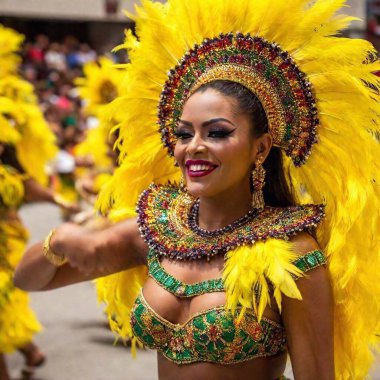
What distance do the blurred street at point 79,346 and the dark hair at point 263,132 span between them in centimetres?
197

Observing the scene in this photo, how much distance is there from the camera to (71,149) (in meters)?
11.6

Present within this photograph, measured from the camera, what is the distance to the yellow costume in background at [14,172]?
4484mm

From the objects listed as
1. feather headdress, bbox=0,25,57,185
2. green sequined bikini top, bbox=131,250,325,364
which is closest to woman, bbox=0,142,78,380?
feather headdress, bbox=0,25,57,185

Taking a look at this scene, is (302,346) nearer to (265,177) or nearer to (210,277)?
(210,277)

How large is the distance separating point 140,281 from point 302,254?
0.77 meters

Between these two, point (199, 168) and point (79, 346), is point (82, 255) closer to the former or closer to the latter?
point (199, 168)

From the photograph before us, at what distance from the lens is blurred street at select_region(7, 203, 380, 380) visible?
16.7 ft

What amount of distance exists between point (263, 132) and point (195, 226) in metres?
0.38

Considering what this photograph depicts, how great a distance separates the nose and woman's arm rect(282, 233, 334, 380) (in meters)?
0.47

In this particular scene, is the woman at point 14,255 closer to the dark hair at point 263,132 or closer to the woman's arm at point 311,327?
the dark hair at point 263,132

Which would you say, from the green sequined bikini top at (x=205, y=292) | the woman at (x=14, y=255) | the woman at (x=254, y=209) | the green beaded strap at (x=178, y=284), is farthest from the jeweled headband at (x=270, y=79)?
the woman at (x=14, y=255)

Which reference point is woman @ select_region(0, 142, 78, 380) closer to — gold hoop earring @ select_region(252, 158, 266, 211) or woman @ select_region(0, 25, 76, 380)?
woman @ select_region(0, 25, 76, 380)

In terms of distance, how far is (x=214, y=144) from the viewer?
2.19 metres

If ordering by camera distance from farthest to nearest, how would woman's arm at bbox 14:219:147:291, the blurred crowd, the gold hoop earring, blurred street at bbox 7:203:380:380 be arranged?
the blurred crowd, blurred street at bbox 7:203:380:380, woman's arm at bbox 14:219:147:291, the gold hoop earring
